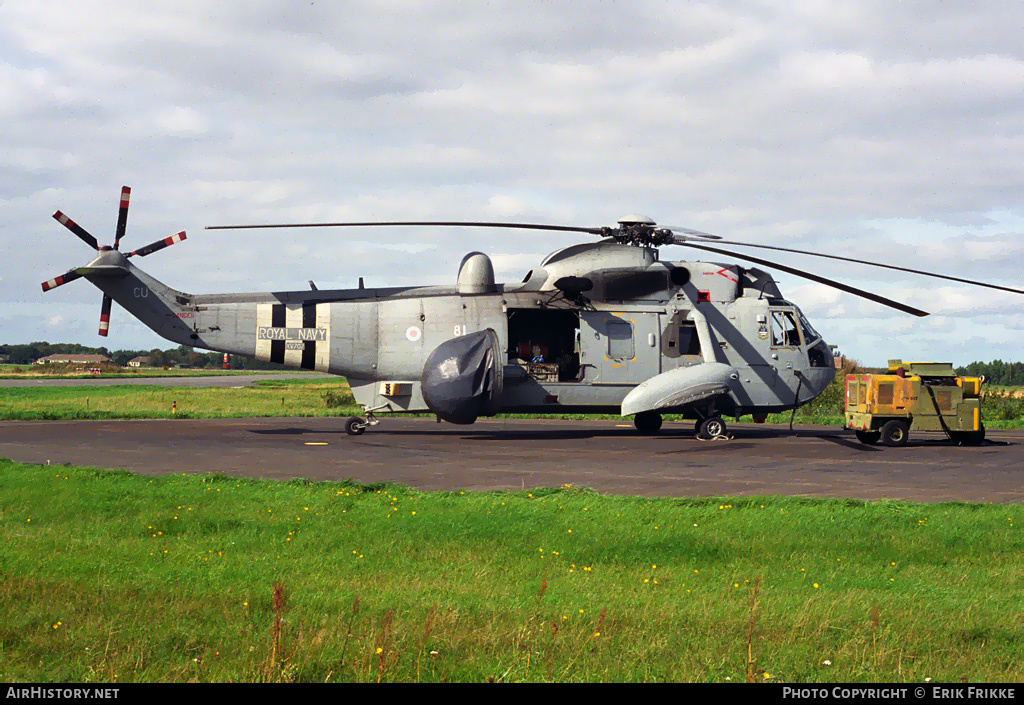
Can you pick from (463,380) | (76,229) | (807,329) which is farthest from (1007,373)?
(76,229)

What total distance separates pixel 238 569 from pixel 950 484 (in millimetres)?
13442

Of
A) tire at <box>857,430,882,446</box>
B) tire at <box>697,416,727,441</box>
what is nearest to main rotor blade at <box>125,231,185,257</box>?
tire at <box>697,416,727,441</box>

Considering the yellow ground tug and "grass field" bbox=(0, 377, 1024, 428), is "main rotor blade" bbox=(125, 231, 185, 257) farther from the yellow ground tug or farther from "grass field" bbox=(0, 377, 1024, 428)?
the yellow ground tug

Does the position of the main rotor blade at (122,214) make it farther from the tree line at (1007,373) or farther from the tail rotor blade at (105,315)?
the tree line at (1007,373)

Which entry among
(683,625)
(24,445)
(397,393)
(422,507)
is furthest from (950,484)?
(24,445)

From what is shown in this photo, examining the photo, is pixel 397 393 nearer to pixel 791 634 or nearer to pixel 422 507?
pixel 422 507

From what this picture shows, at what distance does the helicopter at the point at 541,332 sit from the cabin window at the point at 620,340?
0.14 feet

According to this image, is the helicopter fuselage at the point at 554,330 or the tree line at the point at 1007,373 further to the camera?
the tree line at the point at 1007,373

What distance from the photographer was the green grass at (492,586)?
6234mm

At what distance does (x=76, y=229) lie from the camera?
2441 cm

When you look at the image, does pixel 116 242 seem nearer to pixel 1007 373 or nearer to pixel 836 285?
pixel 836 285

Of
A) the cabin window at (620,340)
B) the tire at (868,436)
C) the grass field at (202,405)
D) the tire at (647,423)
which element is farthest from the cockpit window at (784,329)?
the grass field at (202,405)

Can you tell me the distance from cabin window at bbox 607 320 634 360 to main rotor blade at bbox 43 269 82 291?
617 inches

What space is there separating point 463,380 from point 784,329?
1063cm
